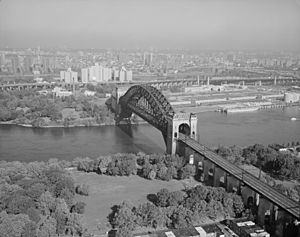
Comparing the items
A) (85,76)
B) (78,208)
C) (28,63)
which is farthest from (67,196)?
(28,63)

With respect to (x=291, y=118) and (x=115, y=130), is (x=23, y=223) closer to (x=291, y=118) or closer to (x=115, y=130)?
(x=115, y=130)

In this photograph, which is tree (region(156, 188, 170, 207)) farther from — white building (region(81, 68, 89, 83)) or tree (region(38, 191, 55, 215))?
white building (region(81, 68, 89, 83))

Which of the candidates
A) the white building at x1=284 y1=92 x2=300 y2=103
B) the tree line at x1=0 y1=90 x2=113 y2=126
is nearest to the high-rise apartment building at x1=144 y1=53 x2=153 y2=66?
the white building at x1=284 y1=92 x2=300 y2=103

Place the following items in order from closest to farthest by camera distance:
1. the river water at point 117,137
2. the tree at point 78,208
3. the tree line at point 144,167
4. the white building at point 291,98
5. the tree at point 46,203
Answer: the tree at point 46,203 < the tree at point 78,208 < the tree line at point 144,167 < the river water at point 117,137 < the white building at point 291,98

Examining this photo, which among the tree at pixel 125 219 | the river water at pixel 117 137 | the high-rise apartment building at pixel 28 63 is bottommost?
the river water at pixel 117 137

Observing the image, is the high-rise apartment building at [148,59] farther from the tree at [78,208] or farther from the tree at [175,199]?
the tree at [78,208]

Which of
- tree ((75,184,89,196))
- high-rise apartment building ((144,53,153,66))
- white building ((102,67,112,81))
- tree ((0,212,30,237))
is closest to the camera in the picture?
tree ((0,212,30,237))

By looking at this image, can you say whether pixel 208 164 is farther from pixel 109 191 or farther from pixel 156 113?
pixel 156 113

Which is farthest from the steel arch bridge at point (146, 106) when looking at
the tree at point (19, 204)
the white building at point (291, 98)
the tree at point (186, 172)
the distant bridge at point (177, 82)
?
the white building at point (291, 98)
